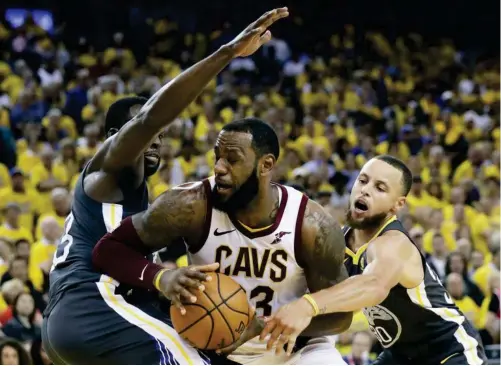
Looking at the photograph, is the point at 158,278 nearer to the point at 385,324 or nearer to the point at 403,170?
the point at 385,324

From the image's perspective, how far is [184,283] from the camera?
3.40 metres

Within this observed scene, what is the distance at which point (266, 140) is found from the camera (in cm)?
366

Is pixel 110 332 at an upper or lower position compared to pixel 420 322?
upper

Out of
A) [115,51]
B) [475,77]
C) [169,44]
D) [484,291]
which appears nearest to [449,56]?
[475,77]

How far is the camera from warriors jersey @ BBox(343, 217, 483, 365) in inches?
165

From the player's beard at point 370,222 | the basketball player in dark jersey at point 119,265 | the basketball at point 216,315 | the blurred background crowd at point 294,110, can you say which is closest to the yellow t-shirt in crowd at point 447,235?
the blurred background crowd at point 294,110

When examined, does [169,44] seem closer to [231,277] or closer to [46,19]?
[46,19]

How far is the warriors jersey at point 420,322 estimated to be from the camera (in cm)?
419

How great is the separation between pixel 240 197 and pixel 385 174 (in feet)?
3.01

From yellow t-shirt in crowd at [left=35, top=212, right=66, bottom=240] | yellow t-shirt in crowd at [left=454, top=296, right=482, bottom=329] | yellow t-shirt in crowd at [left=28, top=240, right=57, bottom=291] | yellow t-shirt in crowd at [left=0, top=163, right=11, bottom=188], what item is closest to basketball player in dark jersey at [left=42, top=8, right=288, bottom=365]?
yellow t-shirt in crowd at [left=28, top=240, right=57, bottom=291]

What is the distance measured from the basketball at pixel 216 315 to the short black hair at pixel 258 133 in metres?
0.53

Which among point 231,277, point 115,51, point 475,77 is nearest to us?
A: point 231,277

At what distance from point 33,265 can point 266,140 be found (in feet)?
13.9

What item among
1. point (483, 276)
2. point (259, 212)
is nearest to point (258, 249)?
point (259, 212)
